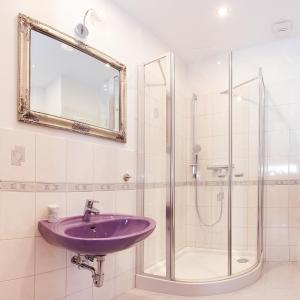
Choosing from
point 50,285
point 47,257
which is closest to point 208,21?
point 47,257

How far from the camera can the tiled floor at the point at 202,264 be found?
2418mm

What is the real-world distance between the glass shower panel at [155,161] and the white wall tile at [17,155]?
1.10 meters

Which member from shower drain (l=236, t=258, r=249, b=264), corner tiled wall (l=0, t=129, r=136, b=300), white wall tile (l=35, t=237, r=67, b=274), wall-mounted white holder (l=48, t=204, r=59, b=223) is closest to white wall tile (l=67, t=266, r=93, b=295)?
corner tiled wall (l=0, t=129, r=136, b=300)

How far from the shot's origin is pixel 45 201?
68.2 inches

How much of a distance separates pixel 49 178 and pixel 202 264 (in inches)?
66.4

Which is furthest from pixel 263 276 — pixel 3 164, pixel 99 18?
pixel 99 18

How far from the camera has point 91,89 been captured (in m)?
2.13

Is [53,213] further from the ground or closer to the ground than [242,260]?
further from the ground

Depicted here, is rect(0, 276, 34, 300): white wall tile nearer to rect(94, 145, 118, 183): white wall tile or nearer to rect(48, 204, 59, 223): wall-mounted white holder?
rect(48, 204, 59, 223): wall-mounted white holder

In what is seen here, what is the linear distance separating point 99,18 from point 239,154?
181 centimetres

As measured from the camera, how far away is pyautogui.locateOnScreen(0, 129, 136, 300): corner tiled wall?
1.54 metres

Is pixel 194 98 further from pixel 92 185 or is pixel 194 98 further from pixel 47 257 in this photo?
pixel 47 257

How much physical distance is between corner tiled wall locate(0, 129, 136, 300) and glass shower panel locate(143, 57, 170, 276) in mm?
353

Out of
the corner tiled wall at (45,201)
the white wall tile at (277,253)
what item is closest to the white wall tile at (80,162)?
the corner tiled wall at (45,201)
